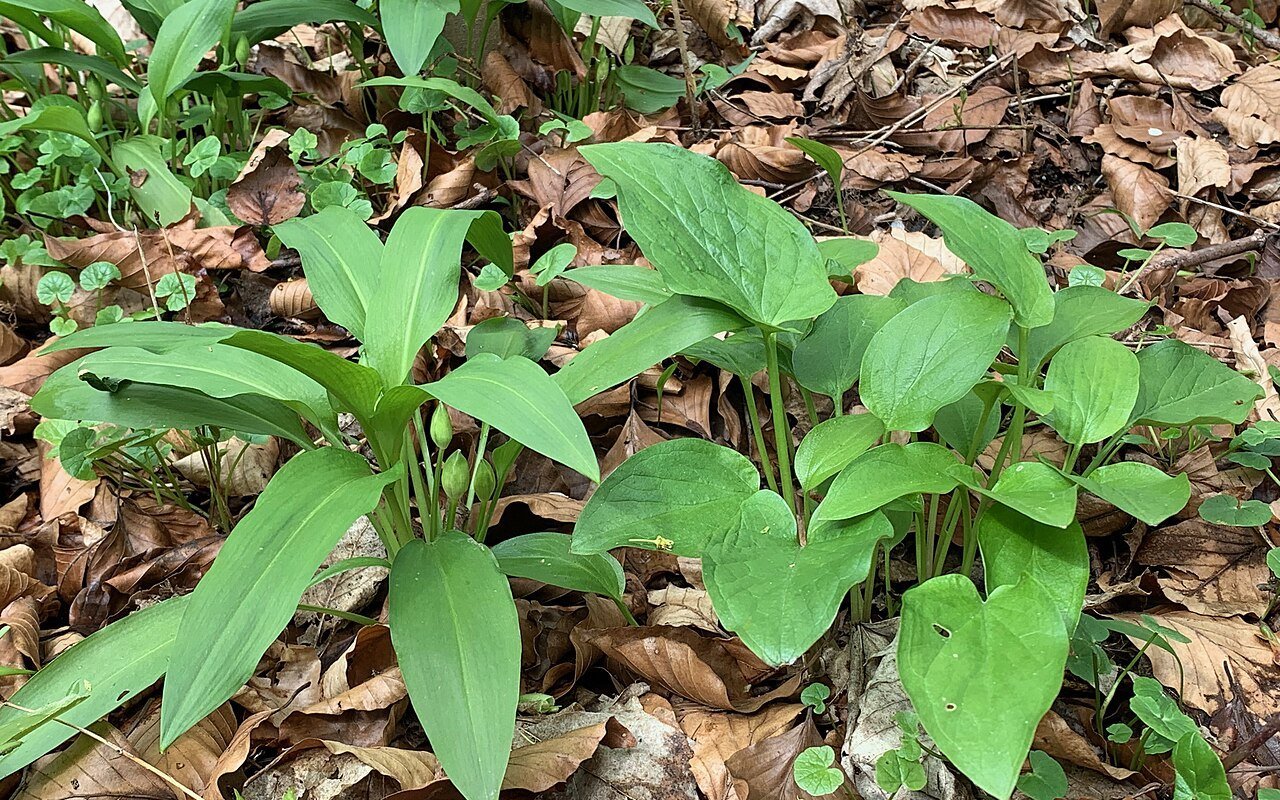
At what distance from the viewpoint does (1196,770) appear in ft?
3.63

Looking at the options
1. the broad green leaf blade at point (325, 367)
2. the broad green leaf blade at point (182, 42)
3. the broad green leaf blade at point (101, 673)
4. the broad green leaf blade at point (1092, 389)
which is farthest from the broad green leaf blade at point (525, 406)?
the broad green leaf blade at point (182, 42)

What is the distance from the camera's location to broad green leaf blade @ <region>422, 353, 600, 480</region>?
104cm

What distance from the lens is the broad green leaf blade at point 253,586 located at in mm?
971

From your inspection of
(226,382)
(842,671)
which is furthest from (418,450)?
(842,671)

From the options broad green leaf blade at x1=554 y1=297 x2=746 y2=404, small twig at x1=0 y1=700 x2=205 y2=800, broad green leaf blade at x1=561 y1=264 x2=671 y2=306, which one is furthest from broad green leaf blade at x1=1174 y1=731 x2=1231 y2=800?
small twig at x1=0 y1=700 x2=205 y2=800

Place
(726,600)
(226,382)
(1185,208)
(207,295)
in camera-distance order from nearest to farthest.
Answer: (726,600) → (226,382) → (207,295) → (1185,208)

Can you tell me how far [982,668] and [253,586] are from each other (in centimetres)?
80

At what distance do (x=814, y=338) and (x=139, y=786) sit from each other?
3.78 feet

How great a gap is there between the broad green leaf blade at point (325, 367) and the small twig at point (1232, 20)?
10.5ft

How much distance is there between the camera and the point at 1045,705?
3.01 feet

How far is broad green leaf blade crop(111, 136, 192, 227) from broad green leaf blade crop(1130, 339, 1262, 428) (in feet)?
7.08

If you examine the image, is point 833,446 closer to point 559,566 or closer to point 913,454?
point 913,454

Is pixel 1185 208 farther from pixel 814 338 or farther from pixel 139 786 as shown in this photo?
pixel 139 786

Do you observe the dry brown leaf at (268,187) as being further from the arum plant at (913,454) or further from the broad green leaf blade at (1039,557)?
the broad green leaf blade at (1039,557)
